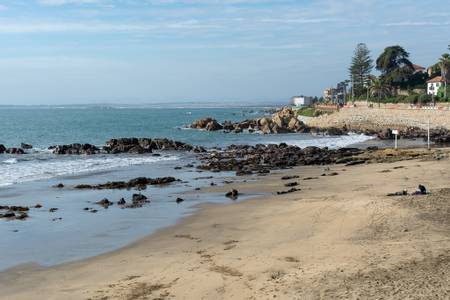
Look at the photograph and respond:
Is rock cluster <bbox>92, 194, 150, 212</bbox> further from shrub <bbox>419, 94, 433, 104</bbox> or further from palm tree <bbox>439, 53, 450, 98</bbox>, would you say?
palm tree <bbox>439, 53, 450, 98</bbox>

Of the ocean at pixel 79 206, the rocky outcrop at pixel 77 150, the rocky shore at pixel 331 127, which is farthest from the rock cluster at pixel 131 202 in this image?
the rocky shore at pixel 331 127

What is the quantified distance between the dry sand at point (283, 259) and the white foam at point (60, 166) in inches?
618

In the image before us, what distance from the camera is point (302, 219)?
17.6m

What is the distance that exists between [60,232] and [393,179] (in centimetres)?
1430

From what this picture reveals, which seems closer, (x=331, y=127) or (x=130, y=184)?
(x=130, y=184)

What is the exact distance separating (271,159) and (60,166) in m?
14.0

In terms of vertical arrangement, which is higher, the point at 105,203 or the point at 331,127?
the point at 105,203

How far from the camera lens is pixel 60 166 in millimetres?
38406

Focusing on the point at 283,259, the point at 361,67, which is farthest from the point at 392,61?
the point at 283,259

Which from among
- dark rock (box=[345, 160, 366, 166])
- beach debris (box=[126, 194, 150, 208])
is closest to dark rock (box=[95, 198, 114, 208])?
beach debris (box=[126, 194, 150, 208])

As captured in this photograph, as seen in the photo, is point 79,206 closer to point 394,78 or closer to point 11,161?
point 11,161

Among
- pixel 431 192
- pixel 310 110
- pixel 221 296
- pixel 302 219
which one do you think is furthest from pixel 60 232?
pixel 310 110

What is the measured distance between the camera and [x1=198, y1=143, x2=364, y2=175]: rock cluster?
34.4m

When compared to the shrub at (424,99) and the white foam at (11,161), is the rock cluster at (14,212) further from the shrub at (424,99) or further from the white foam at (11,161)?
the shrub at (424,99)
